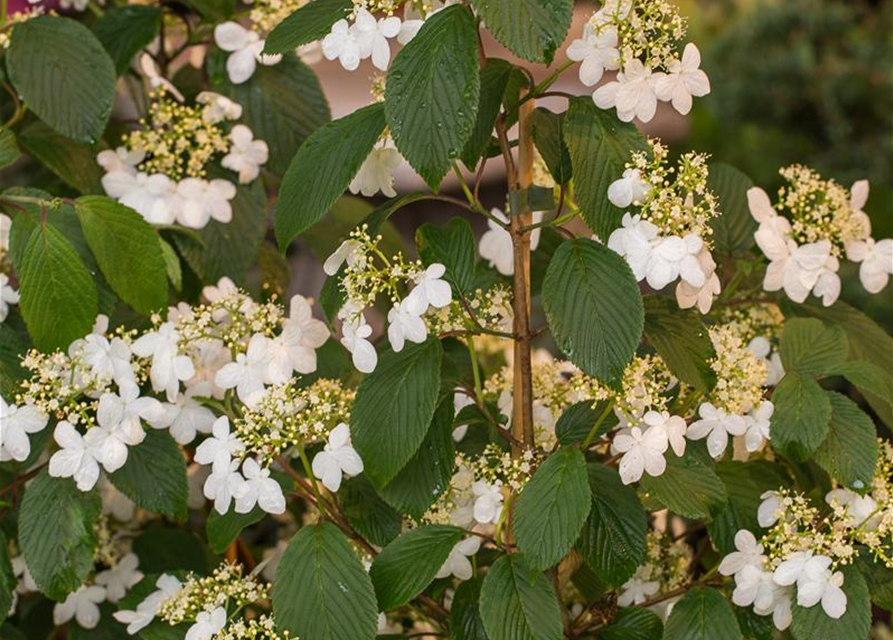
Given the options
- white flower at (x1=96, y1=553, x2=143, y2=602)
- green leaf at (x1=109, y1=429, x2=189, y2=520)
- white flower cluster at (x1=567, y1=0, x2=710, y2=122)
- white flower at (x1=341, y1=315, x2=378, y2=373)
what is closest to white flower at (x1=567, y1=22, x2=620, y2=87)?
white flower cluster at (x1=567, y1=0, x2=710, y2=122)

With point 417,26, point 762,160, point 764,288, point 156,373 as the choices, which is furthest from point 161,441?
point 762,160

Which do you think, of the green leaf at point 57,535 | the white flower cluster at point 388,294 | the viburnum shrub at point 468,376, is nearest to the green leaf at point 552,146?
the viburnum shrub at point 468,376

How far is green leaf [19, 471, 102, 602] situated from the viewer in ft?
2.99

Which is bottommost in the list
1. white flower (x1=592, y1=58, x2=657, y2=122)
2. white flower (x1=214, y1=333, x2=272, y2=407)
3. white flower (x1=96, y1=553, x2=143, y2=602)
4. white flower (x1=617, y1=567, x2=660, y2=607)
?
white flower (x1=96, y1=553, x2=143, y2=602)

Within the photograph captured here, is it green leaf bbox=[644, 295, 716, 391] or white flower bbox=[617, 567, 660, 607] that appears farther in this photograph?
white flower bbox=[617, 567, 660, 607]

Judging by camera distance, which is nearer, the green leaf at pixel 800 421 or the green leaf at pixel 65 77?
the green leaf at pixel 800 421

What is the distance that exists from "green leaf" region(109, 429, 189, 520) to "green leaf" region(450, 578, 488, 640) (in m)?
0.22

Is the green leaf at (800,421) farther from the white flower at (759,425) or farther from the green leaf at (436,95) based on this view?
the green leaf at (436,95)

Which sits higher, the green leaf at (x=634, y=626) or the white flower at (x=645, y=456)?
the white flower at (x=645, y=456)

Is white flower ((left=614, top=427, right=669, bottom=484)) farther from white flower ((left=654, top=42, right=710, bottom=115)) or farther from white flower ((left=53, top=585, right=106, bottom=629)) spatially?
white flower ((left=53, top=585, right=106, bottom=629))

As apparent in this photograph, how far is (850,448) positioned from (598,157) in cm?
27

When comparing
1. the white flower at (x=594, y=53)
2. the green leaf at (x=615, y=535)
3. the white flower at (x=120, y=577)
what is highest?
the white flower at (x=594, y=53)

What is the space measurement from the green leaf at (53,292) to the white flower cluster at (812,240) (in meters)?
0.51

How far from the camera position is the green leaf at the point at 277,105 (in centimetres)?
115
